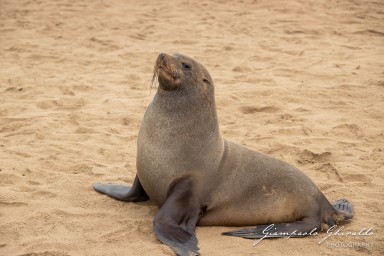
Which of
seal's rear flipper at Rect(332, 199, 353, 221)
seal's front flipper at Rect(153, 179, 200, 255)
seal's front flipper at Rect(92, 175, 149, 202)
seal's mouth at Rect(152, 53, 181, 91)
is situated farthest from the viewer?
seal's front flipper at Rect(92, 175, 149, 202)

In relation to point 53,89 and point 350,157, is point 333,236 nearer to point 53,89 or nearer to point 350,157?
point 350,157

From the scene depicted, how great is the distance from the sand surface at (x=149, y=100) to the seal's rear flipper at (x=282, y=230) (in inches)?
3.5

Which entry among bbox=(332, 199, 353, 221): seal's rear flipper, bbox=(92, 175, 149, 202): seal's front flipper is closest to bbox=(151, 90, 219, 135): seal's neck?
bbox=(92, 175, 149, 202): seal's front flipper

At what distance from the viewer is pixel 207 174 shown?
4.14 m

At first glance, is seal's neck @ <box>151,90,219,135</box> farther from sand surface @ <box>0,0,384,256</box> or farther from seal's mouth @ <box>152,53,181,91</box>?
sand surface @ <box>0,0,384,256</box>

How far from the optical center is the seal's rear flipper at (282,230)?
13.1 ft

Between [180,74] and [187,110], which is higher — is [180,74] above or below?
above

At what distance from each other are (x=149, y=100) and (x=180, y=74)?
2901 mm

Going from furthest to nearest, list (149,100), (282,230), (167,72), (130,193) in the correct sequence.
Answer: (149,100) → (130,193) → (167,72) → (282,230)

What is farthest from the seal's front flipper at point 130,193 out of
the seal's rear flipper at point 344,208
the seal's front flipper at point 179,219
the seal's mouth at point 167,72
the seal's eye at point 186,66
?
the seal's rear flipper at point 344,208

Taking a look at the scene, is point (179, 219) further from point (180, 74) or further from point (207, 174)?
point (180, 74)

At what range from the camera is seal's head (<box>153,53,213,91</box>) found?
4.21 meters

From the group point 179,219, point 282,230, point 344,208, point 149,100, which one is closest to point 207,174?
point 179,219

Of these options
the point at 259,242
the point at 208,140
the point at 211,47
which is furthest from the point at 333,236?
the point at 211,47
